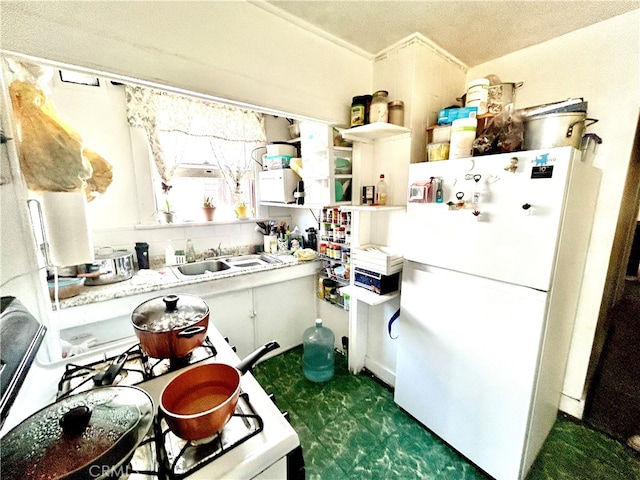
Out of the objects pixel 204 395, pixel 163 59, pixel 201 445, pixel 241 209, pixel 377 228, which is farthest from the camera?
pixel 241 209

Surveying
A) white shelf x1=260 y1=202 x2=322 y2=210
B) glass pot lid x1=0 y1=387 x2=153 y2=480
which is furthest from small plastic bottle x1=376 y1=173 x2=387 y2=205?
glass pot lid x1=0 y1=387 x2=153 y2=480

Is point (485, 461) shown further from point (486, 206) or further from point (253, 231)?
point (253, 231)

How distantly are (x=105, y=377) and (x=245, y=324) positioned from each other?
4.16 feet

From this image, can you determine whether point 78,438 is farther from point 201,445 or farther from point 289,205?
point 289,205

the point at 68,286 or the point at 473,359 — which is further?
the point at 68,286

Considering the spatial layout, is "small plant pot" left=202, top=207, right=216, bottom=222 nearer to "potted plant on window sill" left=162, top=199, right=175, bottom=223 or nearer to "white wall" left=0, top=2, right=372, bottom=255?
"potted plant on window sill" left=162, top=199, right=175, bottom=223

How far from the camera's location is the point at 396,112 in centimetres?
155

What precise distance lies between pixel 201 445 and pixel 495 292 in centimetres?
124

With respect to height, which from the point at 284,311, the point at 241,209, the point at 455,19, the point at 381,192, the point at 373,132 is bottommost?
the point at 284,311

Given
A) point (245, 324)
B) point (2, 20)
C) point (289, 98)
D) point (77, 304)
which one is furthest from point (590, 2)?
point (77, 304)

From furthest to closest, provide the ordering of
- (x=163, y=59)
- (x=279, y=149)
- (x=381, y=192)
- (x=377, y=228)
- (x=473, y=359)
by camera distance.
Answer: (x=279, y=149)
(x=377, y=228)
(x=381, y=192)
(x=473, y=359)
(x=163, y=59)

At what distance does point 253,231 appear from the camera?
8.54ft

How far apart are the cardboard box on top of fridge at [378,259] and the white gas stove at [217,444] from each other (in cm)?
103

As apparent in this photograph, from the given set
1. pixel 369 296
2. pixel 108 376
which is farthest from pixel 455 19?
pixel 108 376
